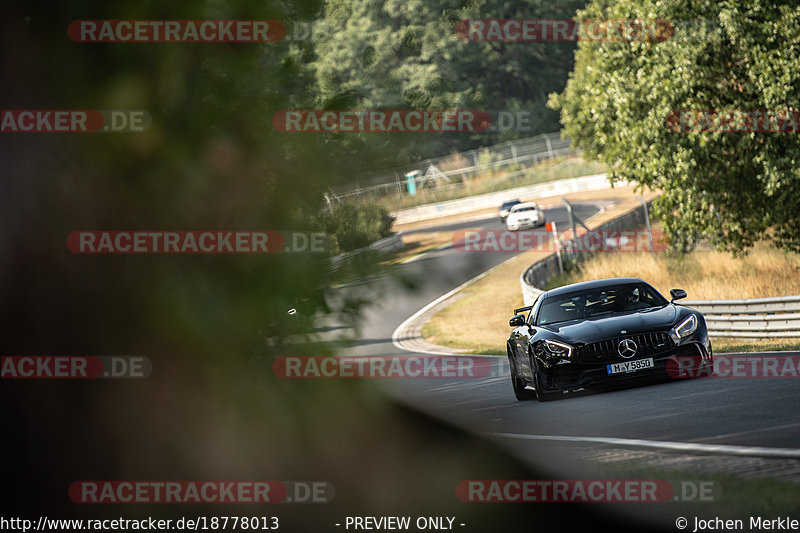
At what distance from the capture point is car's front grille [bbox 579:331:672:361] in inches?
470

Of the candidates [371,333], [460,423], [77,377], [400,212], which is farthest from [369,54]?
[460,423]

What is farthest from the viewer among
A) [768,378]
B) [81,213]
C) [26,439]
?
[768,378]

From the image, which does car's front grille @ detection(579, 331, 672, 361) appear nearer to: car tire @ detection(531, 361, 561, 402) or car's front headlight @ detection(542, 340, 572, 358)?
car's front headlight @ detection(542, 340, 572, 358)

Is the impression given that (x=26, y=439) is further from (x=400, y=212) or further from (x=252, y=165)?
(x=400, y=212)

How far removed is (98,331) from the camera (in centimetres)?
217

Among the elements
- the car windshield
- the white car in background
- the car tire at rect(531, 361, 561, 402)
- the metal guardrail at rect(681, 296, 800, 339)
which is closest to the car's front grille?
the car tire at rect(531, 361, 561, 402)

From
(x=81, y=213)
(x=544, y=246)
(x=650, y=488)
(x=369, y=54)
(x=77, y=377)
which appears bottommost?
(x=650, y=488)

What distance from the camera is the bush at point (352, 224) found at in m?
2.26

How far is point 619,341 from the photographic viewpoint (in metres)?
11.9

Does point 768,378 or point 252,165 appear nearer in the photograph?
point 252,165

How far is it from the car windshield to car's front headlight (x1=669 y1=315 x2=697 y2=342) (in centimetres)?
90

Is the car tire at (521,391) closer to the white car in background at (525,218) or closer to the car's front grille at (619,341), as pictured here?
the car's front grille at (619,341)

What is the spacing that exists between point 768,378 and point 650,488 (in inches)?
269

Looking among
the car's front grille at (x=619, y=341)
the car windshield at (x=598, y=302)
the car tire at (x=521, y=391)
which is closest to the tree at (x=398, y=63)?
the car's front grille at (x=619, y=341)
